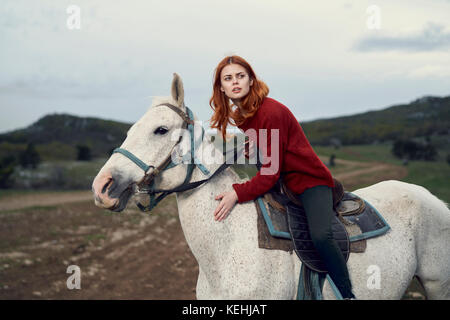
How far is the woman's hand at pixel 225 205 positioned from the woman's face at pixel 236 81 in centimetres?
76

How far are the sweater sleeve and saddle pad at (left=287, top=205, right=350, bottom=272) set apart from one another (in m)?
0.33

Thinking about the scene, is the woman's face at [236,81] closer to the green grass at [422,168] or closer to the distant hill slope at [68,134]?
the green grass at [422,168]

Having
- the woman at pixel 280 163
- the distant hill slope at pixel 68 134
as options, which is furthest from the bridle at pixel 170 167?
the distant hill slope at pixel 68 134

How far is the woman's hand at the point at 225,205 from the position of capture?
2.70 m

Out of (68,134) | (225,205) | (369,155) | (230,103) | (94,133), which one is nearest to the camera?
(225,205)

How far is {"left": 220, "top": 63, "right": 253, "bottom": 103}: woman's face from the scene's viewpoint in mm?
2746

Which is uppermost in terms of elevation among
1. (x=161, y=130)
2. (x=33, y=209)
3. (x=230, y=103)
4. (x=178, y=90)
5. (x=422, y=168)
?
(x=178, y=90)

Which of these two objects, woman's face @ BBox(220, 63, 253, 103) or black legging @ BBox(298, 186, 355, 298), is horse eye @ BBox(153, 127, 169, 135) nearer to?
woman's face @ BBox(220, 63, 253, 103)

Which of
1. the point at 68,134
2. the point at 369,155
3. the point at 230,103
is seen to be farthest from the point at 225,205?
the point at 68,134

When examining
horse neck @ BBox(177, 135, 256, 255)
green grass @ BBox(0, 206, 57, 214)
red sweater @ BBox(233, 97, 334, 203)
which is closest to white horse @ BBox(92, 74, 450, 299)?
horse neck @ BBox(177, 135, 256, 255)

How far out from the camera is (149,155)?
2.59 metres

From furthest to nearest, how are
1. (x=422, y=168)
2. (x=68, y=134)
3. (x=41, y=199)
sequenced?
(x=68, y=134) → (x=422, y=168) → (x=41, y=199)

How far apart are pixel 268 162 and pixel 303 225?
59 centimetres

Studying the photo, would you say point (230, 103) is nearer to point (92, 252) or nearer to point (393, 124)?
point (92, 252)
